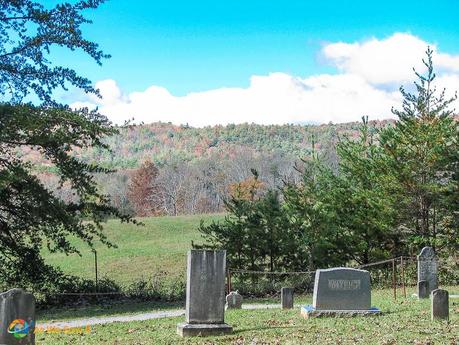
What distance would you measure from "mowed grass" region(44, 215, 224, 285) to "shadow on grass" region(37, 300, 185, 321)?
399 inches

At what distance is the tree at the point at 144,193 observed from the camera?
3659 inches

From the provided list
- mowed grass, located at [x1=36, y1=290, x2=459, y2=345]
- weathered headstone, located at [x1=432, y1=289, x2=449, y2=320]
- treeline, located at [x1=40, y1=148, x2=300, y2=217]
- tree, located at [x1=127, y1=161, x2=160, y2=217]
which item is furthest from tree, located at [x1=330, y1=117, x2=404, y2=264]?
tree, located at [x1=127, y1=161, x2=160, y2=217]

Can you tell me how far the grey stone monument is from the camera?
13391 millimetres

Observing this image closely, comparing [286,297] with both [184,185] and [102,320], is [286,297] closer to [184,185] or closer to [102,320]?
[102,320]

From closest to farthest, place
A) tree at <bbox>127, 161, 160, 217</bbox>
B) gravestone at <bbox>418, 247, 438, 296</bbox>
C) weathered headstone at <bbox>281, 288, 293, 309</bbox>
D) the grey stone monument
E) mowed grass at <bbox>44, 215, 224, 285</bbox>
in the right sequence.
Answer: the grey stone monument, weathered headstone at <bbox>281, 288, 293, 309</bbox>, gravestone at <bbox>418, 247, 438, 296</bbox>, mowed grass at <bbox>44, 215, 224, 285</bbox>, tree at <bbox>127, 161, 160, 217</bbox>

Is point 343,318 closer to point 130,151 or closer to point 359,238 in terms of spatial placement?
point 359,238

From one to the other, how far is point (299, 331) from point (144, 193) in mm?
81900

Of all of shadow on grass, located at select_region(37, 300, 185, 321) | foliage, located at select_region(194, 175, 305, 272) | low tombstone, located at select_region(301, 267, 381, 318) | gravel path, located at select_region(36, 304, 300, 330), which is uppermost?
foliage, located at select_region(194, 175, 305, 272)

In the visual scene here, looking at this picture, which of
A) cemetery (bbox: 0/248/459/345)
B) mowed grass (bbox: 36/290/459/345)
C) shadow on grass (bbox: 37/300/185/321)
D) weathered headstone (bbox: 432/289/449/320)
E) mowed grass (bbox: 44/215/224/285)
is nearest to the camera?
cemetery (bbox: 0/248/459/345)

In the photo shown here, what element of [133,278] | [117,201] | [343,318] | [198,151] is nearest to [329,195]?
[133,278]

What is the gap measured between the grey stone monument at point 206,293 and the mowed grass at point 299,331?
0.44 meters

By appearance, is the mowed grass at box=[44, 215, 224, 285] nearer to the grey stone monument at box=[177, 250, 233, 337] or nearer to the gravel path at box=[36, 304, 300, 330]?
the gravel path at box=[36, 304, 300, 330]

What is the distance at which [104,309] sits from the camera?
71.7 feet

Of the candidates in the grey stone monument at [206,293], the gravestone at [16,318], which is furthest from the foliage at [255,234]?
the gravestone at [16,318]
